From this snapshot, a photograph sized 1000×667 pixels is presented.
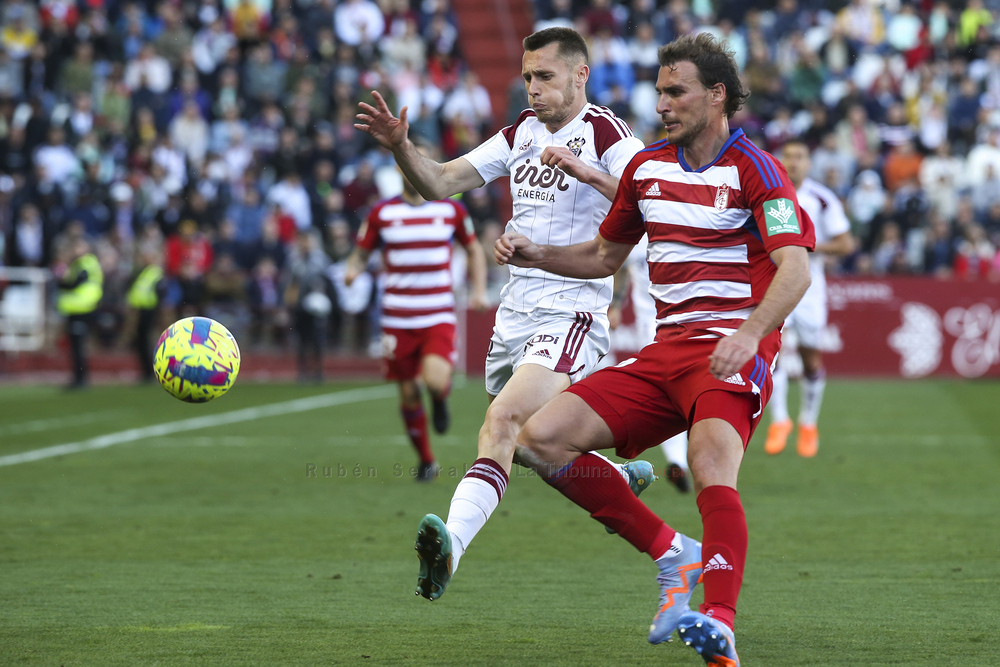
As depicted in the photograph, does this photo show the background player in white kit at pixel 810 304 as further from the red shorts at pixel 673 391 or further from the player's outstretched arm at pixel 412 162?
the red shorts at pixel 673 391

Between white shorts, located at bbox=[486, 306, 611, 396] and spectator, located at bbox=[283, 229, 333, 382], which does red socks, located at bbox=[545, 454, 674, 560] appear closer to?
white shorts, located at bbox=[486, 306, 611, 396]

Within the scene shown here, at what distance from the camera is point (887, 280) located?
60.8 feet

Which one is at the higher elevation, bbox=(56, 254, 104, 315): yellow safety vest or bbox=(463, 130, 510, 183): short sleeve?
bbox=(463, 130, 510, 183): short sleeve

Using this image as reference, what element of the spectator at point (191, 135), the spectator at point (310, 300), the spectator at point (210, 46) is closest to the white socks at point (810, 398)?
the spectator at point (310, 300)

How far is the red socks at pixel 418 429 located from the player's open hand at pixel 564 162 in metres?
4.58

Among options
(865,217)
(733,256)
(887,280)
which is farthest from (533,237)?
(865,217)

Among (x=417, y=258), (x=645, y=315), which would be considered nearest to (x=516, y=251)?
(x=645, y=315)

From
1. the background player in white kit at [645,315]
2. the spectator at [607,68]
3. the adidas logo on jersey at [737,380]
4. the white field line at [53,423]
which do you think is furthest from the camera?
the spectator at [607,68]

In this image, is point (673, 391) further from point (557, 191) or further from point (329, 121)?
point (329, 121)

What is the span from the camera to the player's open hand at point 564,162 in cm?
515

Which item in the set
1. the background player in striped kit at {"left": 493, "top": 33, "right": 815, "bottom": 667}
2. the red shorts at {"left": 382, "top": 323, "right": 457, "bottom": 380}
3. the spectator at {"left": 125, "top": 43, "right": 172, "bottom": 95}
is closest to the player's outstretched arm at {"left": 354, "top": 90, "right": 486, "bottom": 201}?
the background player in striped kit at {"left": 493, "top": 33, "right": 815, "bottom": 667}

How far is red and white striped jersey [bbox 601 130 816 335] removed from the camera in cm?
478

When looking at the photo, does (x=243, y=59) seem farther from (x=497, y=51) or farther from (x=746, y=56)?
(x=746, y=56)

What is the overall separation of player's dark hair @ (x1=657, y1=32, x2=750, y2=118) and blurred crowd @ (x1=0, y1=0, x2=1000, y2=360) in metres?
14.5
